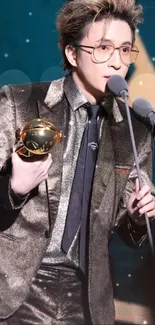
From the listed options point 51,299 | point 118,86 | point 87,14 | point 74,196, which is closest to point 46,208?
point 74,196

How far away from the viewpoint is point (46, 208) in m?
1.12

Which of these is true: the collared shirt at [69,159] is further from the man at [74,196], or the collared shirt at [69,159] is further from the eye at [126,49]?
the eye at [126,49]

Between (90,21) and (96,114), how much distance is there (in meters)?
0.19

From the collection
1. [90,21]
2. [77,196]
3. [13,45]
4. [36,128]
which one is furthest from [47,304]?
[13,45]

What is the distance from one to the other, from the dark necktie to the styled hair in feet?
0.76

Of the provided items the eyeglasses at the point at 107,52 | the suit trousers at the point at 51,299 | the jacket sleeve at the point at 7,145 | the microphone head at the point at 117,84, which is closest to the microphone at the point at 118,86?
the microphone head at the point at 117,84

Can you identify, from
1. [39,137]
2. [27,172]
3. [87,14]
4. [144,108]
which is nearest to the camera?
[39,137]

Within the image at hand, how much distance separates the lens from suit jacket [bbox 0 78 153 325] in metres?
1.11

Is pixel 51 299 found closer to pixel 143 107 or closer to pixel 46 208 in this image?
pixel 46 208

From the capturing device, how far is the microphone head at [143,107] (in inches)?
41.0

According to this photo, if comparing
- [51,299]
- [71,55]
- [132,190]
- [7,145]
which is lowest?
[51,299]

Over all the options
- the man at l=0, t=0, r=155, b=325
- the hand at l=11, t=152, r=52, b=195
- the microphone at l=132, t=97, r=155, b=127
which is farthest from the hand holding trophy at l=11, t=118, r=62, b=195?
the microphone at l=132, t=97, r=155, b=127

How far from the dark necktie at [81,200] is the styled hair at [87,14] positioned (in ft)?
0.76

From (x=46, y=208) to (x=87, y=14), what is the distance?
409 mm
